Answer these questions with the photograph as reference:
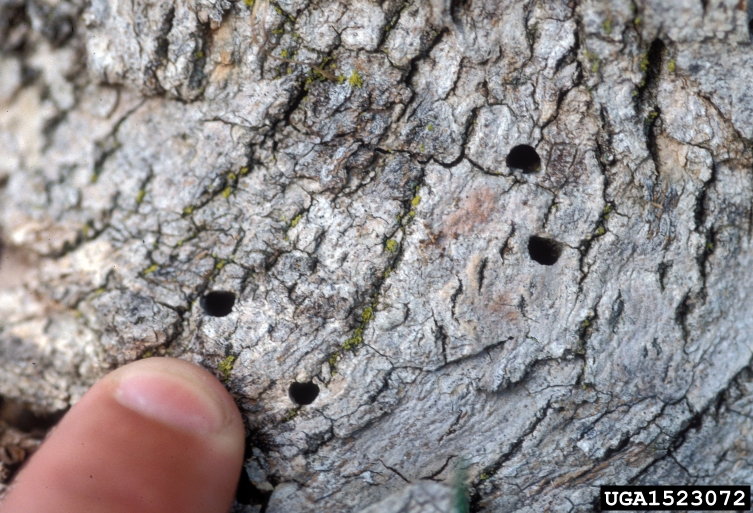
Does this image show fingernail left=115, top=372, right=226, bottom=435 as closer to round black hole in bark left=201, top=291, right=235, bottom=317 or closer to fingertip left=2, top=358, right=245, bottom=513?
fingertip left=2, top=358, right=245, bottom=513

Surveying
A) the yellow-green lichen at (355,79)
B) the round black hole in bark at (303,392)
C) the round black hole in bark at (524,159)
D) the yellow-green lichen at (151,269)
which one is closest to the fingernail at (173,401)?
the round black hole in bark at (303,392)

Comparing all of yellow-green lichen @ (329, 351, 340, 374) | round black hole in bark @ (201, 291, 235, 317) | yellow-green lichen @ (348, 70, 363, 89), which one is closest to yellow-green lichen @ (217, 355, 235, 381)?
round black hole in bark @ (201, 291, 235, 317)

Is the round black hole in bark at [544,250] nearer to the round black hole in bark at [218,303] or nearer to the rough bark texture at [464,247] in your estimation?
the rough bark texture at [464,247]

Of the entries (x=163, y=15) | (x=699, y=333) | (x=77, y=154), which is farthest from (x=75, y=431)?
(x=699, y=333)

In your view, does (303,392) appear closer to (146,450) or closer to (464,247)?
(146,450)

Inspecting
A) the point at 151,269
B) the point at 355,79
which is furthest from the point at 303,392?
the point at 355,79
